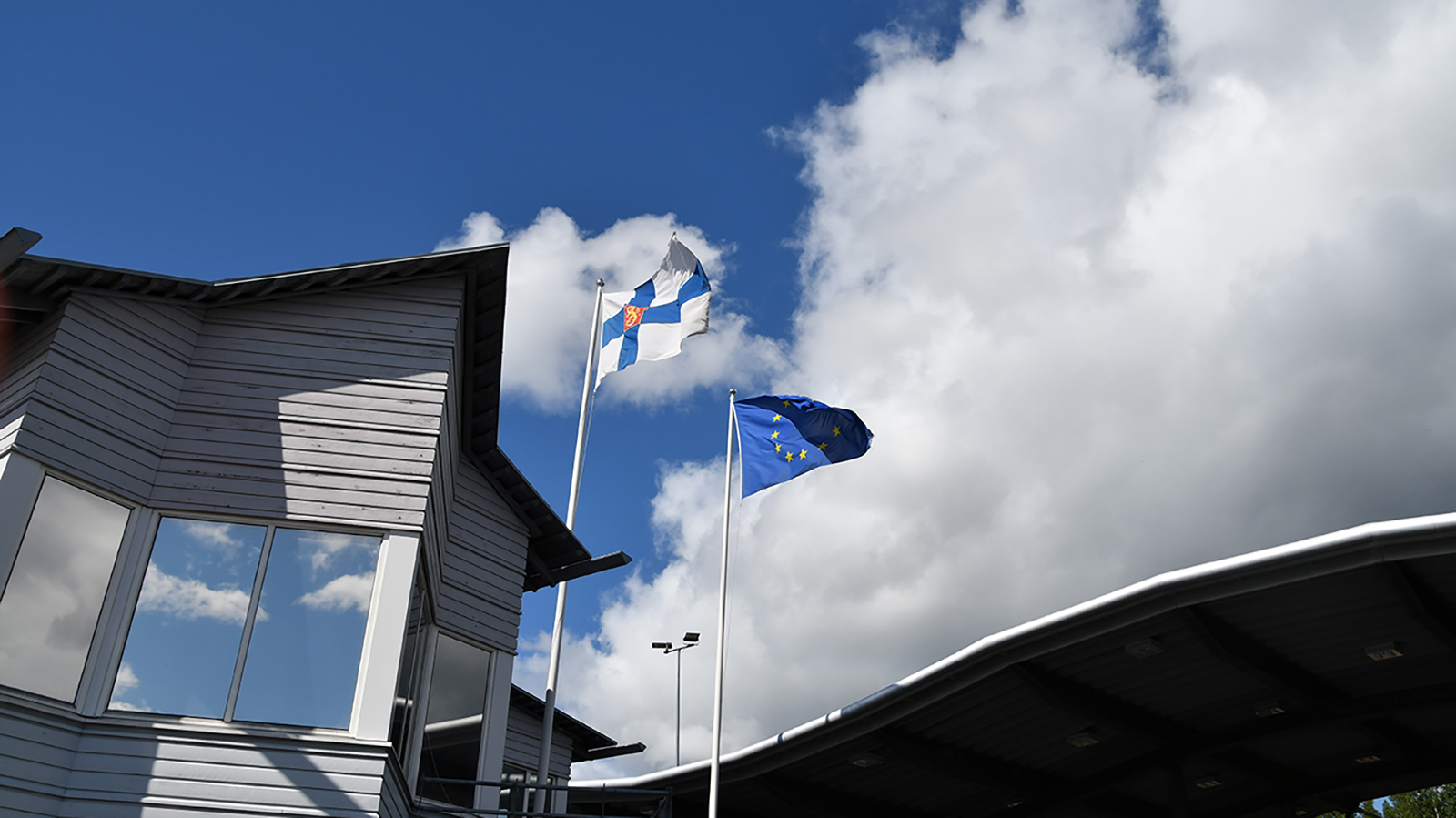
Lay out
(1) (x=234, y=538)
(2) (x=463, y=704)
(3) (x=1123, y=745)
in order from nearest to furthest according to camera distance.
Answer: (1) (x=234, y=538)
(2) (x=463, y=704)
(3) (x=1123, y=745)

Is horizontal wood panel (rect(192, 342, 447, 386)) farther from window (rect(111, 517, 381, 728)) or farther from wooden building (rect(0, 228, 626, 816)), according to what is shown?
window (rect(111, 517, 381, 728))

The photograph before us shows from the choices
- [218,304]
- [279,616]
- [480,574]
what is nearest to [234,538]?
[279,616]

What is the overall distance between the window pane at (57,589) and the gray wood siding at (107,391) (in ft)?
1.10

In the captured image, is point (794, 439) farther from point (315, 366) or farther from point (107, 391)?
point (107, 391)

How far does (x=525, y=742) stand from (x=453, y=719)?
9.01 m

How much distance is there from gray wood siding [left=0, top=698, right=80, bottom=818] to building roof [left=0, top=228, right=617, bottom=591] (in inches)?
154

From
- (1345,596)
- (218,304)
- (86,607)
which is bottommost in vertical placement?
(86,607)

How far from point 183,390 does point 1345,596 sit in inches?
571

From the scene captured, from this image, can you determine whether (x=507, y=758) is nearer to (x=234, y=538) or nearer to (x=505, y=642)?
(x=505, y=642)

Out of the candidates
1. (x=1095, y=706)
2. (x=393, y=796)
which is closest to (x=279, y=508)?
(x=393, y=796)

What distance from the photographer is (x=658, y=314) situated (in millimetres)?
17141

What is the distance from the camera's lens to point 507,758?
2044cm

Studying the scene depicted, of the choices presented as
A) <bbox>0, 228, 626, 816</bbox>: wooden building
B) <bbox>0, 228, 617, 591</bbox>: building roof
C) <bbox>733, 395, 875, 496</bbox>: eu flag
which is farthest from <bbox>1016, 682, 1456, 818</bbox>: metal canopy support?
<bbox>0, 228, 626, 816</bbox>: wooden building

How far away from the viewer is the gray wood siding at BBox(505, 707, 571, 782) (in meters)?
21.1
